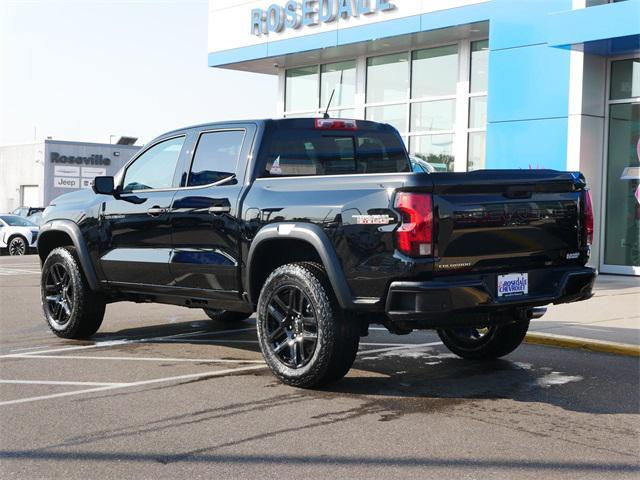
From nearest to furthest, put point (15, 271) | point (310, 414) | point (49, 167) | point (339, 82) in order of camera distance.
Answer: point (310, 414) → point (15, 271) → point (339, 82) → point (49, 167)

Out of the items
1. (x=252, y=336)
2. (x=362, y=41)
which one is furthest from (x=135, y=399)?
(x=362, y=41)

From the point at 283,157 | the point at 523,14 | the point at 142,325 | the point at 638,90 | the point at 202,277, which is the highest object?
the point at 523,14

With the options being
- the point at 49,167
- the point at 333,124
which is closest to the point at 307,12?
the point at 333,124

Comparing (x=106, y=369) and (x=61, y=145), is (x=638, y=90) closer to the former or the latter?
(x=106, y=369)

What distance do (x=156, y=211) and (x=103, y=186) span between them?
0.69 meters

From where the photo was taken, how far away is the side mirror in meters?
7.98

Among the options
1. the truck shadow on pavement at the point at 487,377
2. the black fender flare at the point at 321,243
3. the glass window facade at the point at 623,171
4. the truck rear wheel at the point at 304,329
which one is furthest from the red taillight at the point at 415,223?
the glass window facade at the point at 623,171

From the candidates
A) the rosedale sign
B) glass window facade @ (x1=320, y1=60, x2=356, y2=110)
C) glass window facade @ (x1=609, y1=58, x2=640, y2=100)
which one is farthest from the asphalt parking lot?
glass window facade @ (x1=320, y1=60, x2=356, y2=110)

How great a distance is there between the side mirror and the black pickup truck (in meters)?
0.01

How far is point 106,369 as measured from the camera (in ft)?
23.2

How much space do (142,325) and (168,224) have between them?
107 inches

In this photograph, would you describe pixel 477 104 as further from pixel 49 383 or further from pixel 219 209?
pixel 49 383

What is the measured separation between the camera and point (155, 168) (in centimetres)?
799

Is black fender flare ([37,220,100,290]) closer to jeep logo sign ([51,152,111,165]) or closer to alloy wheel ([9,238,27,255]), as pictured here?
alloy wheel ([9,238,27,255])
